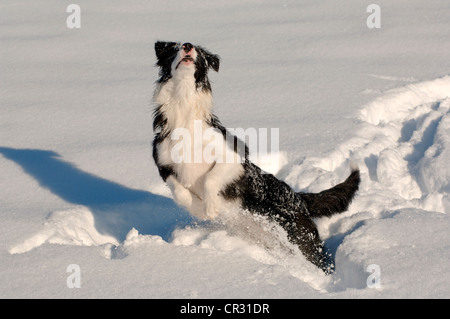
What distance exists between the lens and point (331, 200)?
4.49m

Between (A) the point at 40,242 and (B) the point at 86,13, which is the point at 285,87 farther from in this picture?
(B) the point at 86,13

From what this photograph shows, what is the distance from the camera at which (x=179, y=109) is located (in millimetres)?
4164

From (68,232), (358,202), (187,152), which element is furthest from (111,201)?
(358,202)

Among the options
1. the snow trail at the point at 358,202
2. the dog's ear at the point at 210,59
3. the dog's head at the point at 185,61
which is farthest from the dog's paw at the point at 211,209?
the dog's ear at the point at 210,59

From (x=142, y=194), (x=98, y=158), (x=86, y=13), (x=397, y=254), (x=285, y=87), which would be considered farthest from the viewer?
(x=86, y=13)

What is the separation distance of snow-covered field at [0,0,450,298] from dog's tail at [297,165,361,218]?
4.5 inches

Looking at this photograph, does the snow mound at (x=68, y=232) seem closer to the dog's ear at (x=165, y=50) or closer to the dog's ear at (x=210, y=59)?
the dog's ear at (x=165, y=50)

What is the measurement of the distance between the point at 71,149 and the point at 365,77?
3.50 meters

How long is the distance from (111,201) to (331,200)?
5.58 ft

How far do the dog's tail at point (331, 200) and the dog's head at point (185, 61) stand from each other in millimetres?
1093

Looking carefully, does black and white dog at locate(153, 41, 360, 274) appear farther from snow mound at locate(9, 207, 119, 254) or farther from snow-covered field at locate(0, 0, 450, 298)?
snow mound at locate(9, 207, 119, 254)

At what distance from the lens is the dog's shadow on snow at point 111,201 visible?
15.5 ft

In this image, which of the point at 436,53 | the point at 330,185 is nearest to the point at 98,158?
the point at 330,185

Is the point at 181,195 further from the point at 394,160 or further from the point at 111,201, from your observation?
the point at 394,160
